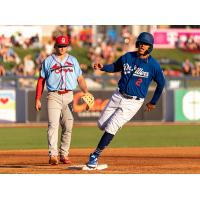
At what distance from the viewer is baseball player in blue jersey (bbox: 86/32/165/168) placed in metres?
9.96

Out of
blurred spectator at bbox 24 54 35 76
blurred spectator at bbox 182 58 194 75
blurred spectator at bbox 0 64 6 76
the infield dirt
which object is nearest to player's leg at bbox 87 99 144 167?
the infield dirt

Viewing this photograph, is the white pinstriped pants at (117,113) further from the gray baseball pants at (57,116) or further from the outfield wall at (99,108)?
the outfield wall at (99,108)

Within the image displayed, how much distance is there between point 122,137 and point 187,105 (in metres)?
5.46

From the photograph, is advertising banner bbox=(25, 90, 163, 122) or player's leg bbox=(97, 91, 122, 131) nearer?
player's leg bbox=(97, 91, 122, 131)

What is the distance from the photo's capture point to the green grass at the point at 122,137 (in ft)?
56.0

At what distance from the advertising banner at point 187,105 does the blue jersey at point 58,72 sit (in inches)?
530

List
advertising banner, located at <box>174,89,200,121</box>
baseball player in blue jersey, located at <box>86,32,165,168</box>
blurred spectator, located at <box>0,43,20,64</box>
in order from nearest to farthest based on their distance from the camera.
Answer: baseball player in blue jersey, located at <box>86,32,165,168</box>
advertising banner, located at <box>174,89,200,121</box>
blurred spectator, located at <box>0,43,20,64</box>

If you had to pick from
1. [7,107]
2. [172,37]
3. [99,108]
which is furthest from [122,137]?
[172,37]

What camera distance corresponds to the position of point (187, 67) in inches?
1125

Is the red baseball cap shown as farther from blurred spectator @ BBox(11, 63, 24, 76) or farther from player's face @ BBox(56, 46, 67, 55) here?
blurred spectator @ BBox(11, 63, 24, 76)

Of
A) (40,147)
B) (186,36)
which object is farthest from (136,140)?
(186,36)

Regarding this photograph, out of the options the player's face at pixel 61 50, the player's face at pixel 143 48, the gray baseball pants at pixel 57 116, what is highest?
the player's face at pixel 143 48

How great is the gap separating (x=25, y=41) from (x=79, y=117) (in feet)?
16.3

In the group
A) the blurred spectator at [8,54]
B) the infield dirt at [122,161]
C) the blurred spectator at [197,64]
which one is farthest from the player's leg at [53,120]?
the blurred spectator at [197,64]
